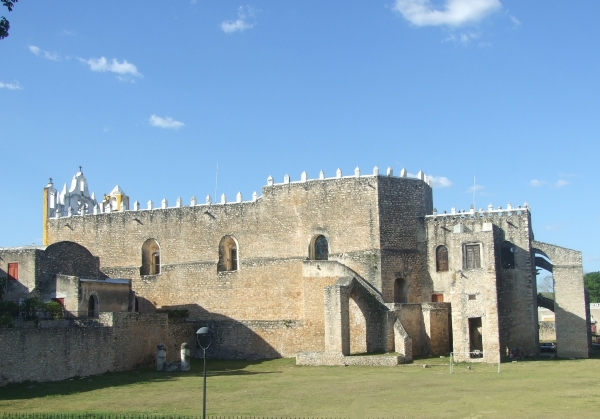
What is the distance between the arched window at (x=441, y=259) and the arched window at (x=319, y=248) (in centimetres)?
538

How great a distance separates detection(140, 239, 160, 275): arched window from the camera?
42469 millimetres

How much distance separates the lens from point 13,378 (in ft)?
84.8

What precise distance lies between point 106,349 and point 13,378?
5.35m

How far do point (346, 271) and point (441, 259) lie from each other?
496 cm

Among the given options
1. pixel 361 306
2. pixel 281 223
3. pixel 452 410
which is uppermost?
pixel 281 223

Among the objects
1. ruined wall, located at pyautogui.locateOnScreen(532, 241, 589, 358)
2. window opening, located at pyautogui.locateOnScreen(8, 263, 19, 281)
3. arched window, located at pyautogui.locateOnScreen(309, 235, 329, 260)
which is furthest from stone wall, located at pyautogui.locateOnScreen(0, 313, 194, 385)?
ruined wall, located at pyautogui.locateOnScreen(532, 241, 589, 358)

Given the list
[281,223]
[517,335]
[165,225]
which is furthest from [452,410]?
[165,225]

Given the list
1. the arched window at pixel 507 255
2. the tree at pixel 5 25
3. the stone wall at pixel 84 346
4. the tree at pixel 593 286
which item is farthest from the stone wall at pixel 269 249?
the tree at pixel 593 286

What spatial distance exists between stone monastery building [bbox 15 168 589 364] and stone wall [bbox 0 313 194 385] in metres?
3.54

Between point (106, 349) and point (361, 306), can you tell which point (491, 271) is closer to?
point (361, 306)

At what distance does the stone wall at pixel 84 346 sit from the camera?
26125mm

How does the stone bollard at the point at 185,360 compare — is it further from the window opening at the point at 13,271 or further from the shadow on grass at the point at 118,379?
the window opening at the point at 13,271

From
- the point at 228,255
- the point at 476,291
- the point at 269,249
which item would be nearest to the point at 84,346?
the point at 269,249

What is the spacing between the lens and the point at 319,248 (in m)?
38.7
